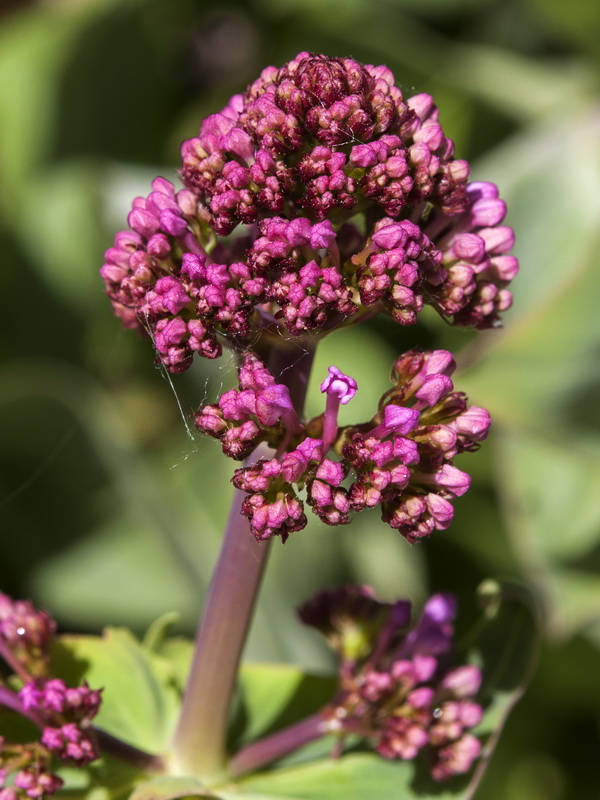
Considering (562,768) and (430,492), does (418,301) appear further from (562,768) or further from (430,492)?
(562,768)

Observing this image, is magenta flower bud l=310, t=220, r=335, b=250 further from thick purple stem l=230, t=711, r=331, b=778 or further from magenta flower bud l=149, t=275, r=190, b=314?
thick purple stem l=230, t=711, r=331, b=778

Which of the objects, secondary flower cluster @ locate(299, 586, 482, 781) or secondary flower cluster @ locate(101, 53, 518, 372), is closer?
secondary flower cluster @ locate(101, 53, 518, 372)

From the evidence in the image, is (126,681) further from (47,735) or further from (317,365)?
(317,365)

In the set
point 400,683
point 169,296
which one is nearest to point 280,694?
point 400,683

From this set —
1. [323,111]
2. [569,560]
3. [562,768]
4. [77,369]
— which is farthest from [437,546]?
[323,111]

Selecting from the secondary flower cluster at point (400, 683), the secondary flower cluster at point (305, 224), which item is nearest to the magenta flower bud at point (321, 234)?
the secondary flower cluster at point (305, 224)

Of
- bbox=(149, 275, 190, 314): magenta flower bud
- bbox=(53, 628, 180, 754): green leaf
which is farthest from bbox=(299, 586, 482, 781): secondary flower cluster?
bbox=(149, 275, 190, 314): magenta flower bud

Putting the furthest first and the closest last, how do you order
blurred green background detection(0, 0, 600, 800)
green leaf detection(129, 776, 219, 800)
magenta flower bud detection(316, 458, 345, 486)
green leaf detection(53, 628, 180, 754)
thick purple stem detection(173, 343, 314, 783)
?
blurred green background detection(0, 0, 600, 800) < green leaf detection(53, 628, 180, 754) < green leaf detection(129, 776, 219, 800) < thick purple stem detection(173, 343, 314, 783) < magenta flower bud detection(316, 458, 345, 486)
